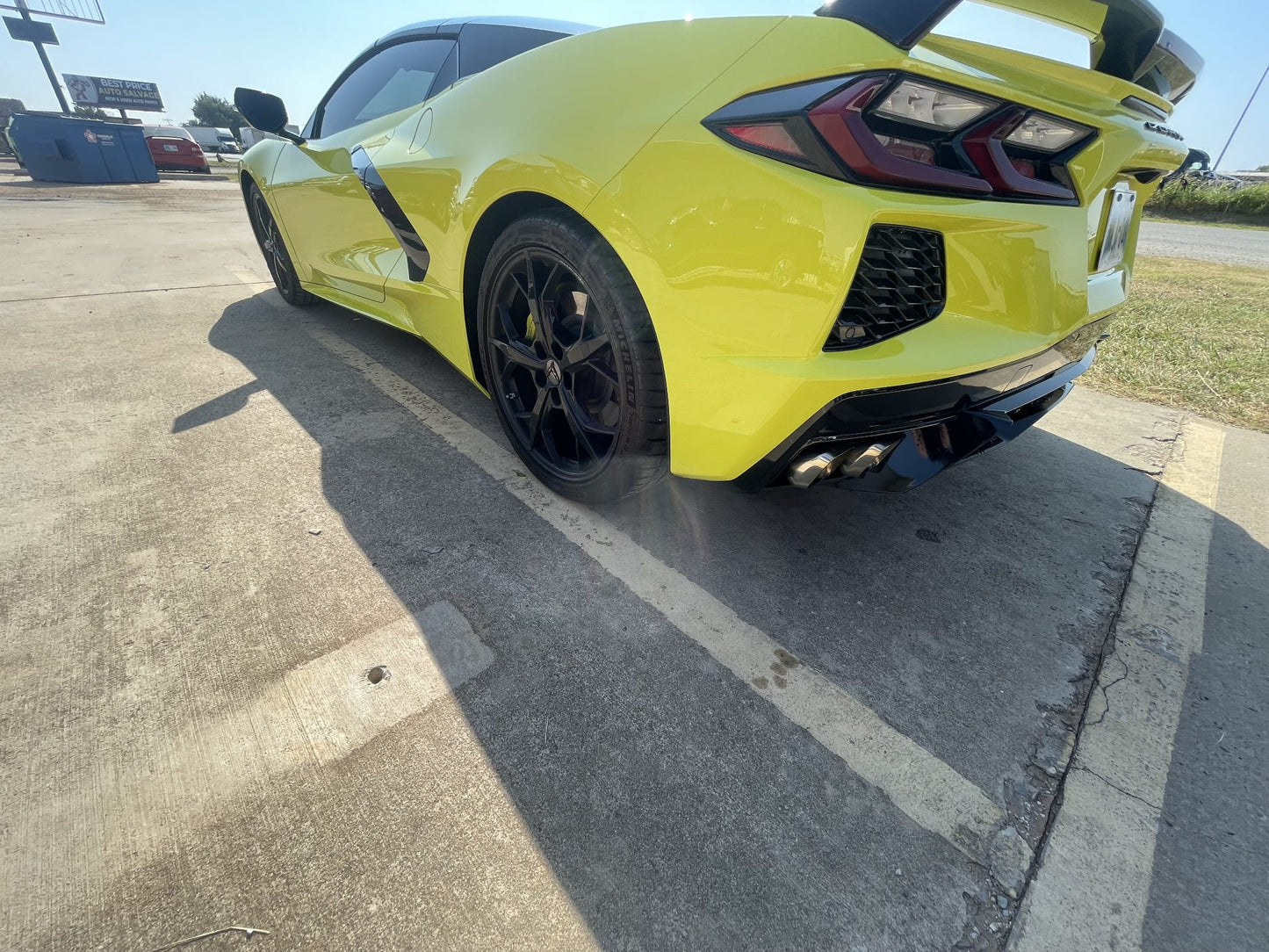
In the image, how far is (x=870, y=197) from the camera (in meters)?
1.13

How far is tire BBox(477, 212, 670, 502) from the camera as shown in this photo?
159 centimetres

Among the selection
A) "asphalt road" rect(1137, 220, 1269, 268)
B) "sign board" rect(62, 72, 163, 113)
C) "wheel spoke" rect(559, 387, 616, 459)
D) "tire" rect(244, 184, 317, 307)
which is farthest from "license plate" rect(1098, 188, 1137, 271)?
"sign board" rect(62, 72, 163, 113)

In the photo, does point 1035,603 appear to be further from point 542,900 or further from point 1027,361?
point 542,900

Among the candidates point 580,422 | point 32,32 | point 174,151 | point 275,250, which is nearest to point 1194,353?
point 580,422

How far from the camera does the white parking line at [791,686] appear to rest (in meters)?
1.22

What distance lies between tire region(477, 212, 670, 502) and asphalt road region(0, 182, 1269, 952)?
222 mm

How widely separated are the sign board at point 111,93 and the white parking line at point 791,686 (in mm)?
63168

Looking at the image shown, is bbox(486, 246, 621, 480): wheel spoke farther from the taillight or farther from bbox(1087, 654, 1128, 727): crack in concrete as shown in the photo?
bbox(1087, 654, 1128, 727): crack in concrete

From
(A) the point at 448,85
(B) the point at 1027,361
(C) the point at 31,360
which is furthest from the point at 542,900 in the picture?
(C) the point at 31,360

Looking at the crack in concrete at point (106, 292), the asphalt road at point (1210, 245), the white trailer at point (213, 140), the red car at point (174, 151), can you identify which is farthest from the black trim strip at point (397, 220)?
the white trailer at point (213, 140)

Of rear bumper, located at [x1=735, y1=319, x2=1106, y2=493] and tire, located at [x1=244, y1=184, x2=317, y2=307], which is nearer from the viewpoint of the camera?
rear bumper, located at [x1=735, y1=319, x2=1106, y2=493]

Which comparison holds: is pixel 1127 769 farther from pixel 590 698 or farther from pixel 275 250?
pixel 275 250

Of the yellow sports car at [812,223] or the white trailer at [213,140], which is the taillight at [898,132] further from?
the white trailer at [213,140]

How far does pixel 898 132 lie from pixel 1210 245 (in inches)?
664
